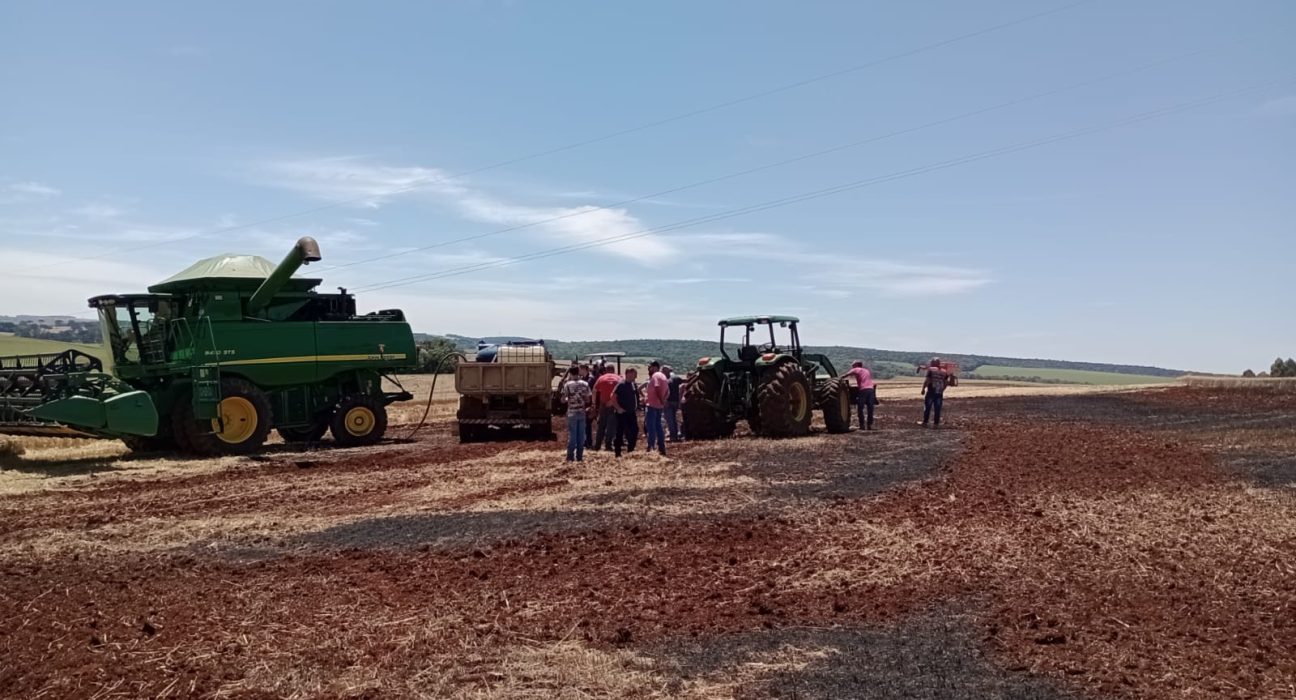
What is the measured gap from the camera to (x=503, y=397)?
2038 cm

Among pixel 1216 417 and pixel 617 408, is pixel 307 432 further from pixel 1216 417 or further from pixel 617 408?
pixel 1216 417

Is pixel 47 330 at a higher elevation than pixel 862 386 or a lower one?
higher

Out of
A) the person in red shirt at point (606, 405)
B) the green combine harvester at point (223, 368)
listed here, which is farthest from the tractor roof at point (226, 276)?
the person in red shirt at point (606, 405)

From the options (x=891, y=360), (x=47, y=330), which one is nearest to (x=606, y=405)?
(x=47, y=330)

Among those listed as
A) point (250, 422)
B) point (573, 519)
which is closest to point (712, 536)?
point (573, 519)

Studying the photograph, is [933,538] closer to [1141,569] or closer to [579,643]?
[1141,569]

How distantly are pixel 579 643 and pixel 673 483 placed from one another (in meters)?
6.73

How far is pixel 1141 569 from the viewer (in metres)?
7.78

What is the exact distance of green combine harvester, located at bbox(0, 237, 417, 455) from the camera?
16438 mm

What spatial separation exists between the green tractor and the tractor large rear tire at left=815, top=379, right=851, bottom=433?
20 mm

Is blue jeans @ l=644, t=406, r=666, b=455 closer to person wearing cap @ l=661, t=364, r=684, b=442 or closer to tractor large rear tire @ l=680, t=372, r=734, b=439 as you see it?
person wearing cap @ l=661, t=364, r=684, b=442

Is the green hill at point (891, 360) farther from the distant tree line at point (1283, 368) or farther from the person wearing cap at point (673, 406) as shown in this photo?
the person wearing cap at point (673, 406)

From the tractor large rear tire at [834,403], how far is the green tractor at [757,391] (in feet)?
0.06

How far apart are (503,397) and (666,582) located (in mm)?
12978
